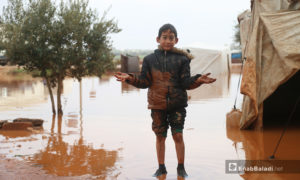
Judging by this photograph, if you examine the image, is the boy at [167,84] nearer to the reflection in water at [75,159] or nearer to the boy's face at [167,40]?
the boy's face at [167,40]

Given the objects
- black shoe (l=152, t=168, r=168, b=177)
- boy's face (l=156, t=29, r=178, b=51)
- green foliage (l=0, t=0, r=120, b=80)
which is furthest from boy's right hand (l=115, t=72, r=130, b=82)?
green foliage (l=0, t=0, r=120, b=80)

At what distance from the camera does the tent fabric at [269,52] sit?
7.27 metres

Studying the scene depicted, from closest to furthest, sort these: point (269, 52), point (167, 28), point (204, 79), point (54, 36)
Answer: point (204, 79) → point (167, 28) → point (269, 52) → point (54, 36)

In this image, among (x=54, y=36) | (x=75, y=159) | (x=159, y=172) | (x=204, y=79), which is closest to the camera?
(x=204, y=79)

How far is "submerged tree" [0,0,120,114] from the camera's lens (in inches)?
427

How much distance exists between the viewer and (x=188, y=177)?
198 inches

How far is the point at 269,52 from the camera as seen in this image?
305 inches

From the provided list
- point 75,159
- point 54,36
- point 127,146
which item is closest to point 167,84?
point 75,159

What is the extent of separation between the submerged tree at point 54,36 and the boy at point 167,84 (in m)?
6.25

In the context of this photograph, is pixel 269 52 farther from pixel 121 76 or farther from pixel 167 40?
pixel 121 76

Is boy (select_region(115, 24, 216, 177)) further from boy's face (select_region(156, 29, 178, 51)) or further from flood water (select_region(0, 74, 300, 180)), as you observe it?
flood water (select_region(0, 74, 300, 180))

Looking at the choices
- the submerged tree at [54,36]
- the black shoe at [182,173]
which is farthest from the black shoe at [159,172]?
the submerged tree at [54,36]

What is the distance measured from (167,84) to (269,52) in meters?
3.41

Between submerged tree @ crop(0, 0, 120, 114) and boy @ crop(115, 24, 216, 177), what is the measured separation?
246 inches
